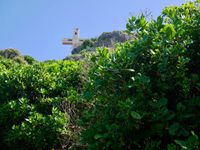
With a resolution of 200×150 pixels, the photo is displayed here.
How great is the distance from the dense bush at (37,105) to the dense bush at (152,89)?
2828 millimetres

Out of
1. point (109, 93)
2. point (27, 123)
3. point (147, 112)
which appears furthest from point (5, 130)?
point (147, 112)

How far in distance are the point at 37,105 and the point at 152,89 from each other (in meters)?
4.41

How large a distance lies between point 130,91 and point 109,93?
11.7 inches

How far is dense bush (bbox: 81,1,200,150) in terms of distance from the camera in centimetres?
363

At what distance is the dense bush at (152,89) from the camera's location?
3.63m

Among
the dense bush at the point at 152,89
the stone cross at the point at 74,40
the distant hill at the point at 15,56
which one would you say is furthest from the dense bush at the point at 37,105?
the stone cross at the point at 74,40

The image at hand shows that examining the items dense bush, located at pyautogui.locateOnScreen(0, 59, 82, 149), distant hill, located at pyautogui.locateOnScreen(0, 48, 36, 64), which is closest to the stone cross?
distant hill, located at pyautogui.locateOnScreen(0, 48, 36, 64)

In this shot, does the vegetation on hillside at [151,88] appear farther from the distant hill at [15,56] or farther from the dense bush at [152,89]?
the distant hill at [15,56]

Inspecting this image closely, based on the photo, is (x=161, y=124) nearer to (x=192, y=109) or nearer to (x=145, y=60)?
(x=192, y=109)

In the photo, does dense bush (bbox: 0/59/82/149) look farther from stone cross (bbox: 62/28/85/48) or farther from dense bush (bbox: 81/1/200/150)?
stone cross (bbox: 62/28/85/48)

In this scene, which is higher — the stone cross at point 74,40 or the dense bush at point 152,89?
the stone cross at point 74,40

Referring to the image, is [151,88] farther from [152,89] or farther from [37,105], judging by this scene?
[37,105]

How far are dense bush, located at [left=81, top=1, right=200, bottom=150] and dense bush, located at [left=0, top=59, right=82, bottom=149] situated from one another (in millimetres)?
2828

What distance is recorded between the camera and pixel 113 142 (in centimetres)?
386
